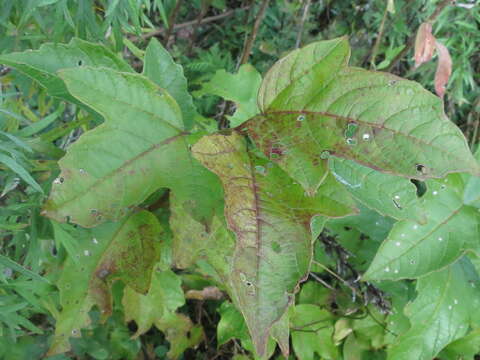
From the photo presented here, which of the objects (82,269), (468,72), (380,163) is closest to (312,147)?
(380,163)

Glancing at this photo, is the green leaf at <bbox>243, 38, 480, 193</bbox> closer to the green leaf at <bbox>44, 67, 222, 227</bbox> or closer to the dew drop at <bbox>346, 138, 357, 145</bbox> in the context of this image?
the dew drop at <bbox>346, 138, 357, 145</bbox>

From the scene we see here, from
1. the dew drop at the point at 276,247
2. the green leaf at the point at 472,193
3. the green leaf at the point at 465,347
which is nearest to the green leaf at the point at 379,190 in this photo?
the dew drop at the point at 276,247

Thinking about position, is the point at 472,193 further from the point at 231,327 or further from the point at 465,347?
the point at 231,327

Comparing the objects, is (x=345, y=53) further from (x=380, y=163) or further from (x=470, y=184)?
(x=470, y=184)

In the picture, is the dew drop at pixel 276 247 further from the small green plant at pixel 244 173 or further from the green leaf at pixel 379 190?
the green leaf at pixel 379 190

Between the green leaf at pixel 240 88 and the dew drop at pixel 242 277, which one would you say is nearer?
the dew drop at pixel 242 277

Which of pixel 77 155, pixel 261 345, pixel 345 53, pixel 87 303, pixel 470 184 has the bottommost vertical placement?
pixel 87 303

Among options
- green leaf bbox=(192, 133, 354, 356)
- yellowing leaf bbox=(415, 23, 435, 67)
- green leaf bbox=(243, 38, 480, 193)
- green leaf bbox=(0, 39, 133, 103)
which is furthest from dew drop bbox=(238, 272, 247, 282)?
yellowing leaf bbox=(415, 23, 435, 67)
